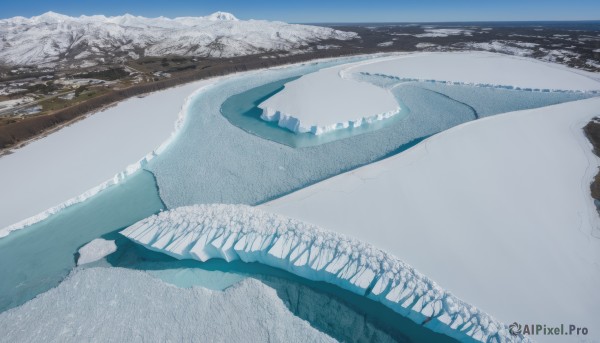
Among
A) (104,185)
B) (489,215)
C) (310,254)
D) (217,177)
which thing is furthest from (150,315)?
(489,215)

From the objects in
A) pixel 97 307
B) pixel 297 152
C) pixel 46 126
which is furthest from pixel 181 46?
pixel 97 307

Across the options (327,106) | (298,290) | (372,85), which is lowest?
(298,290)

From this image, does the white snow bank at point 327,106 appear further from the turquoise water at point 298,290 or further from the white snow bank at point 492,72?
the turquoise water at point 298,290

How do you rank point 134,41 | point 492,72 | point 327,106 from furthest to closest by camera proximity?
Answer: 1. point 134,41
2. point 492,72
3. point 327,106

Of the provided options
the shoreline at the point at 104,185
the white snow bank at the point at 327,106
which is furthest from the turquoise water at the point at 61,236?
the white snow bank at the point at 327,106

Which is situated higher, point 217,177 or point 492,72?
point 492,72

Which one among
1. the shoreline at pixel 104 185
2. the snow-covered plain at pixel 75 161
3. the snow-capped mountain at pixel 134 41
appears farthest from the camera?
the snow-capped mountain at pixel 134 41

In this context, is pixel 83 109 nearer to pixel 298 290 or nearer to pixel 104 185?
pixel 104 185

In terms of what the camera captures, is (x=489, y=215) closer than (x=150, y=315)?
No

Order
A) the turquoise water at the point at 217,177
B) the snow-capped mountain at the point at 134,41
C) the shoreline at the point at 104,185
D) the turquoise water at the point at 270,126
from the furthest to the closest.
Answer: the snow-capped mountain at the point at 134,41 < the turquoise water at the point at 270,126 < the shoreline at the point at 104,185 < the turquoise water at the point at 217,177
